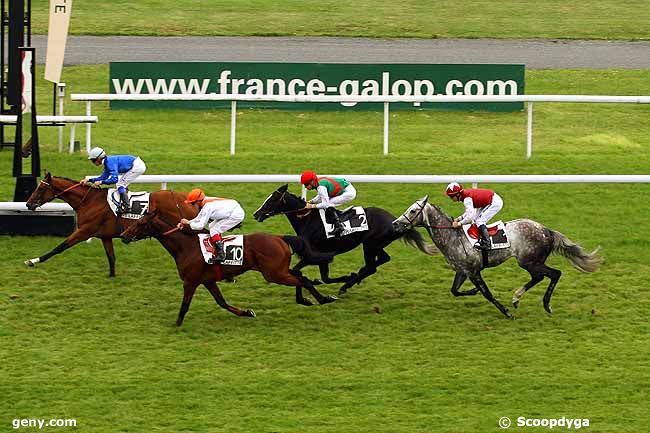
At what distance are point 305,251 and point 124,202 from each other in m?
1.70

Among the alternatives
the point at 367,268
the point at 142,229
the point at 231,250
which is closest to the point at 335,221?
the point at 367,268

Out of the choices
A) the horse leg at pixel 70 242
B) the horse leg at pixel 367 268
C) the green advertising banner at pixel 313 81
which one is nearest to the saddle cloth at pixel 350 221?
the horse leg at pixel 367 268

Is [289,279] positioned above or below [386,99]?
below

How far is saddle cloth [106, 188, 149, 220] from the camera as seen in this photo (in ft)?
42.5

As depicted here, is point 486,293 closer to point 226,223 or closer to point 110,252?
point 226,223

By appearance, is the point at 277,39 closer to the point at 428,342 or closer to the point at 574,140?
the point at 574,140

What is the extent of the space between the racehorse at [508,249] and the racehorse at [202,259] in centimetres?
106

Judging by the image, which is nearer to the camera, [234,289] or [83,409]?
[83,409]

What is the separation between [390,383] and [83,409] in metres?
2.09

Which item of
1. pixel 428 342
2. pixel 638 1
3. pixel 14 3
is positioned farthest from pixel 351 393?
pixel 638 1

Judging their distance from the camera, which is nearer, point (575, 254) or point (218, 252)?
point (218, 252)

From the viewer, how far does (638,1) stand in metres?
28.4

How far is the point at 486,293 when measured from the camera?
40.0 feet

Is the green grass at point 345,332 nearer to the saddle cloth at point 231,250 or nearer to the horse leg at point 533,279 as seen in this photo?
the horse leg at point 533,279
